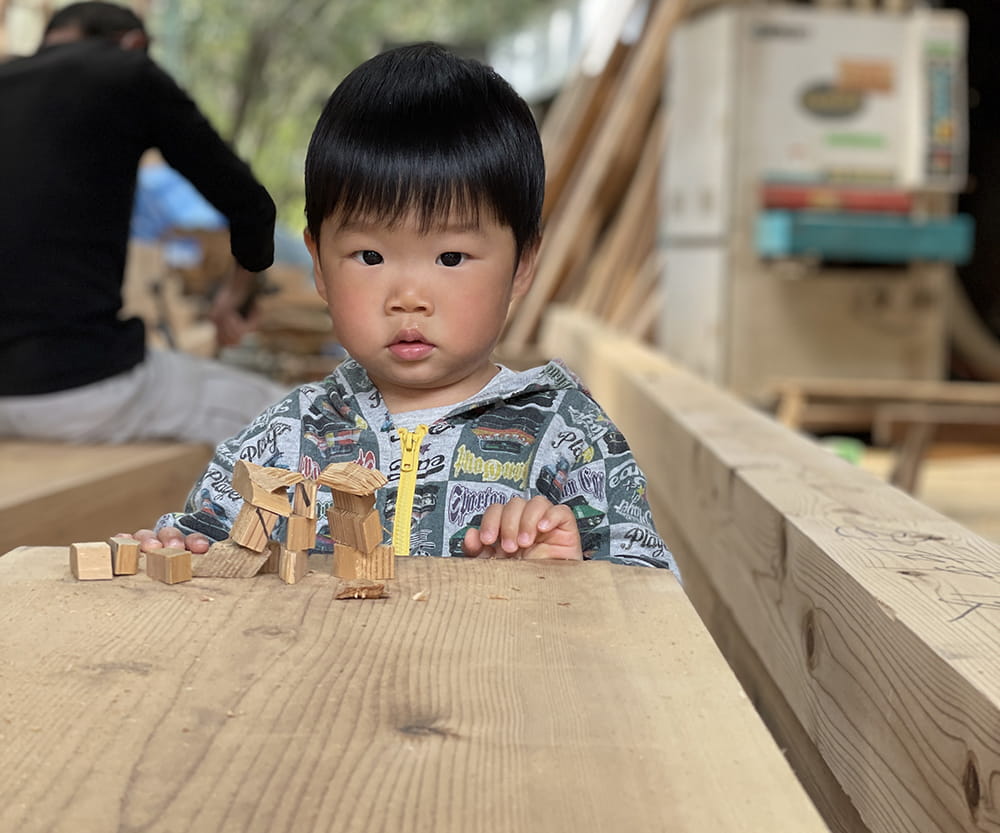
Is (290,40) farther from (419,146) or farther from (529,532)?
(529,532)

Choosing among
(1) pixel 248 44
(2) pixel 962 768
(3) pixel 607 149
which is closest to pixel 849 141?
(3) pixel 607 149

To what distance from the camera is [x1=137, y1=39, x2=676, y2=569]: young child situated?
1.41 meters

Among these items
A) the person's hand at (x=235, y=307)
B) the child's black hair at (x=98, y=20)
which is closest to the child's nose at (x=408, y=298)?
the person's hand at (x=235, y=307)

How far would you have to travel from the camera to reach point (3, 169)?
2.71 metres

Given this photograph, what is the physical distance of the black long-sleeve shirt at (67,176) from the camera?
271 centimetres

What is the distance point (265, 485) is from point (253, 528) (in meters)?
0.04

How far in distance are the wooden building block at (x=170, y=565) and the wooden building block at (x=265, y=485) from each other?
8 cm

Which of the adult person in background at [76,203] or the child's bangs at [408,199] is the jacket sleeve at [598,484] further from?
the adult person in background at [76,203]

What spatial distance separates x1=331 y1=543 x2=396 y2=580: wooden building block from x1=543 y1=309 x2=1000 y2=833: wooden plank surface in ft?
1.37

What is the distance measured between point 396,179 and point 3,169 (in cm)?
163

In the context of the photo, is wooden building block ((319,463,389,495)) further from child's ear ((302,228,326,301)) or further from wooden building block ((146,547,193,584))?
child's ear ((302,228,326,301))

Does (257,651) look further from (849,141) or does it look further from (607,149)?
(607,149)

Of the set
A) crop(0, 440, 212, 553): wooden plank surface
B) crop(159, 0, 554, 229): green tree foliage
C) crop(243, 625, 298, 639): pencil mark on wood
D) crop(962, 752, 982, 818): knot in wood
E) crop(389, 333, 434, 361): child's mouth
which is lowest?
crop(0, 440, 212, 553): wooden plank surface

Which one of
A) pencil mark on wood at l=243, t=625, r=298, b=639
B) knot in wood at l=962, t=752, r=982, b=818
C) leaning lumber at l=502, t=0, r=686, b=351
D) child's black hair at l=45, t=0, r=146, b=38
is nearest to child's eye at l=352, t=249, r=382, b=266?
pencil mark on wood at l=243, t=625, r=298, b=639
